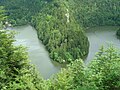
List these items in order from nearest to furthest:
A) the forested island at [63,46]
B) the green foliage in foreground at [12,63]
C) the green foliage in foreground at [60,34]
Answer: 1. the forested island at [63,46]
2. the green foliage in foreground at [12,63]
3. the green foliage in foreground at [60,34]

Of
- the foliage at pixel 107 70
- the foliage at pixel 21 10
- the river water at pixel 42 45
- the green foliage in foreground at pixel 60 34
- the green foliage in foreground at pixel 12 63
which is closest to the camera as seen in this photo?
the foliage at pixel 107 70

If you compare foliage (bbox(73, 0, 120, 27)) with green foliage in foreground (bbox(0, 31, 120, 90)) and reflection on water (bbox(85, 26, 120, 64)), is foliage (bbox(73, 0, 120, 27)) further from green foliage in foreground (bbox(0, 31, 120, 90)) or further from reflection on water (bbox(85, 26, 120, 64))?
green foliage in foreground (bbox(0, 31, 120, 90))

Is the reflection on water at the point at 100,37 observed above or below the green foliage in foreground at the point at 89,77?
below

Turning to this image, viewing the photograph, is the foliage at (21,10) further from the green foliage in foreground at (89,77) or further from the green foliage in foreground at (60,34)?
the green foliage in foreground at (89,77)

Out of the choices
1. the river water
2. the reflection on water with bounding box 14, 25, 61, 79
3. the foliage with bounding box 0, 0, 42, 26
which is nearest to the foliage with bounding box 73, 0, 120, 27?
the river water

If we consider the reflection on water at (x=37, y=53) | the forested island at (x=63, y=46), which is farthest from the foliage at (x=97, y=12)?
the reflection on water at (x=37, y=53)

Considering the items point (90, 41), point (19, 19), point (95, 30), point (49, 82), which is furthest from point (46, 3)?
point (49, 82)

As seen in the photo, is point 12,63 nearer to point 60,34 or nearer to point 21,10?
point 60,34
